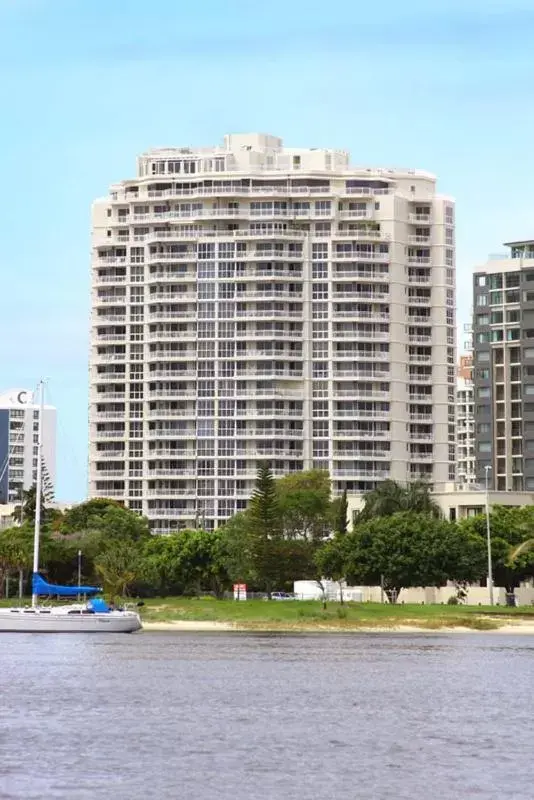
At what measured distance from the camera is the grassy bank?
142625 millimetres

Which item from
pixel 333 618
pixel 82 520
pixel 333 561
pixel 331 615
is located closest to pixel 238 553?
pixel 333 561

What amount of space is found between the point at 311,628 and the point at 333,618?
1940 mm

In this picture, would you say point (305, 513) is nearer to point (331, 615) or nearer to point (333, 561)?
point (333, 561)

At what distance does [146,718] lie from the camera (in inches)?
2758

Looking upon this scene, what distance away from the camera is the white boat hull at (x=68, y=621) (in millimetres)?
128875

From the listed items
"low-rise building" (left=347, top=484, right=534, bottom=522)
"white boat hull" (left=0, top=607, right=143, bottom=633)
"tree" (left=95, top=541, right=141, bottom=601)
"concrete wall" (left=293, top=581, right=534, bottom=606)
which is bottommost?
"white boat hull" (left=0, top=607, right=143, bottom=633)

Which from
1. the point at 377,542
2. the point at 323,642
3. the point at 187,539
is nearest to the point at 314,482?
the point at 187,539

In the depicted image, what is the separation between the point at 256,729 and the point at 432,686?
22133 mm

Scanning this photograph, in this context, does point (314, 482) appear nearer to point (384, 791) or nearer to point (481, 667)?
point (481, 667)

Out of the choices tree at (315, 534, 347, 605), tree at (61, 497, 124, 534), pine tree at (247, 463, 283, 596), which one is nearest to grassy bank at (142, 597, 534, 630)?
tree at (315, 534, 347, 605)

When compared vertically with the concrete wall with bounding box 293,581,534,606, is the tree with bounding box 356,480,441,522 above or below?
above

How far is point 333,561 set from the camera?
158 meters

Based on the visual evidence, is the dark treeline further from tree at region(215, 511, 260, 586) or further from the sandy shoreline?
the sandy shoreline

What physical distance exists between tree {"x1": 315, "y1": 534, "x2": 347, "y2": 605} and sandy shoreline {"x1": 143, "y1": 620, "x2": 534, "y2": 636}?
13282mm
